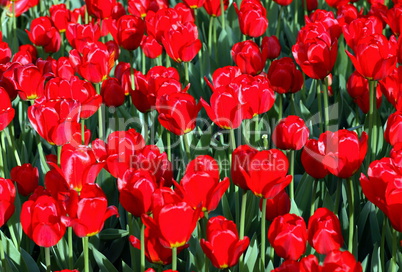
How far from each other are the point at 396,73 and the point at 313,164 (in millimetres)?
550

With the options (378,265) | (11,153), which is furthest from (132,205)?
(11,153)

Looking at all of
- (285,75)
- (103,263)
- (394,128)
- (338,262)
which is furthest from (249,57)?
(338,262)

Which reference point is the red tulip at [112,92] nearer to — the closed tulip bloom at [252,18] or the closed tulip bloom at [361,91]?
the closed tulip bloom at [252,18]

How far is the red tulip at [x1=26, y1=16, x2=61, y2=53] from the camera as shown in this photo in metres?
2.60

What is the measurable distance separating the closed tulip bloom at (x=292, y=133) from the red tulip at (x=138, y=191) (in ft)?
1.54

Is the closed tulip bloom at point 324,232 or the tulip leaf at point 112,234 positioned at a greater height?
the closed tulip bloom at point 324,232

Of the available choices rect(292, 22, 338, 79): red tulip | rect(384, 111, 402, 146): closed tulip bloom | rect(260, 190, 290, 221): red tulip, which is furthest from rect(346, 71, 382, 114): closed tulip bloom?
rect(260, 190, 290, 221): red tulip

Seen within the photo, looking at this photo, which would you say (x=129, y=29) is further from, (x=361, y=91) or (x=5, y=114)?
(x=361, y=91)

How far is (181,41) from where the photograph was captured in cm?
216

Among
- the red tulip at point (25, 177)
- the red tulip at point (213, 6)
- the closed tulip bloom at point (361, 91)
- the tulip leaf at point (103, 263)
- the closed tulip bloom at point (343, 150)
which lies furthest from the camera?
the red tulip at point (213, 6)

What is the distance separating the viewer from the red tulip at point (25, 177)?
1743 millimetres

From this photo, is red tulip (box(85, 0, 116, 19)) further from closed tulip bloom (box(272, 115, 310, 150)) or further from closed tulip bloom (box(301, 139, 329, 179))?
closed tulip bloom (box(301, 139, 329, 179))

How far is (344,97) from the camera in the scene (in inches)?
101

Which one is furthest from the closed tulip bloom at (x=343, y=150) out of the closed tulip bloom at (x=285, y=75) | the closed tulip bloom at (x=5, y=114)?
the closed tulip bloom at (x=5, y=114)
